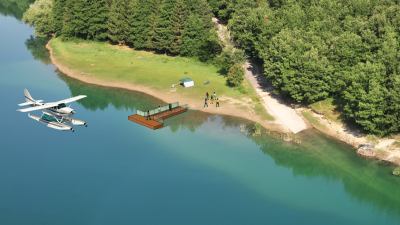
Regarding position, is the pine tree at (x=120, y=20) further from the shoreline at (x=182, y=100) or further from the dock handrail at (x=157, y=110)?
the dock handrail at (x=157, y=110)

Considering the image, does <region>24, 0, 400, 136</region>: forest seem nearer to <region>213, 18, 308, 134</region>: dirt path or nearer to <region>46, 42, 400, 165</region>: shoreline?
<region>213, 18, 308, 134</region>: dirt path

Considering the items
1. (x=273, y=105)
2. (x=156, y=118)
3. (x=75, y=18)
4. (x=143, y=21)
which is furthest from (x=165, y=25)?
(x=273, y=105)

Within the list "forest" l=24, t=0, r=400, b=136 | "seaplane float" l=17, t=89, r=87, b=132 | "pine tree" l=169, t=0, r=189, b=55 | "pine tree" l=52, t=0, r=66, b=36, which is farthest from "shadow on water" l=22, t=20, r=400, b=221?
"pine tree" l=52, t=0, r=66, b=36

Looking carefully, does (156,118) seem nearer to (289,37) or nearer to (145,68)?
(145,68)

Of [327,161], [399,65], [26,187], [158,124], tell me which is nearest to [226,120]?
[158,124]

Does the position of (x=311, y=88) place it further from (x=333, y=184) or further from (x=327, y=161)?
(x=333, y=184)

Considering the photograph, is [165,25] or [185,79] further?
[165,25]
